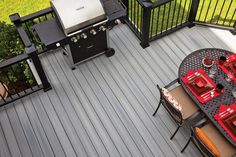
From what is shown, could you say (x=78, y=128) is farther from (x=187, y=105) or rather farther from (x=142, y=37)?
(x=142, y=37)

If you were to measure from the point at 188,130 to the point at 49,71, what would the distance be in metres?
2.44

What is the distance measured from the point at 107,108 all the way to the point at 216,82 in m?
1.63

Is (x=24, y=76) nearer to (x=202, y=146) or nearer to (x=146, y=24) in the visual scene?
(x=146, y=24)

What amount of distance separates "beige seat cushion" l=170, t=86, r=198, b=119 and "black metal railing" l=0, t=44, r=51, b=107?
1.98 m

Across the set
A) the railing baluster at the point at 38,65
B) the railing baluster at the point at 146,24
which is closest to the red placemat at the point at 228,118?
the railing baluster at the point at 146,24

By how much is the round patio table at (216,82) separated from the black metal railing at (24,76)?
2.05 m

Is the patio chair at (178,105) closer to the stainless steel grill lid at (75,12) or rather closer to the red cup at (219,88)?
the red cup at (219,88)

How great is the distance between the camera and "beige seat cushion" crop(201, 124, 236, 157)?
367cm

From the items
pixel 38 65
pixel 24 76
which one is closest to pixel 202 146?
pixel 38 65

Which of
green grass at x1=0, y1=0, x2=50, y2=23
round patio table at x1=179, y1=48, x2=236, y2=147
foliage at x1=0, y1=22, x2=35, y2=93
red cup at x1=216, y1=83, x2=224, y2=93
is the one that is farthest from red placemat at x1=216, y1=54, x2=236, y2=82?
green grass at x1=0, y1=0, x2=50, y2=23

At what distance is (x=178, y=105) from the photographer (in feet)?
12.6

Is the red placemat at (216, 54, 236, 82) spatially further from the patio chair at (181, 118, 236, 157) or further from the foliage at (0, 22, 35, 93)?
the foliage at (0, 22, 35, 93)

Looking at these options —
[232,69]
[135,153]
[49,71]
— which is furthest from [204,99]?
[49,71]

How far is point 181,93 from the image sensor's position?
13.9ft
